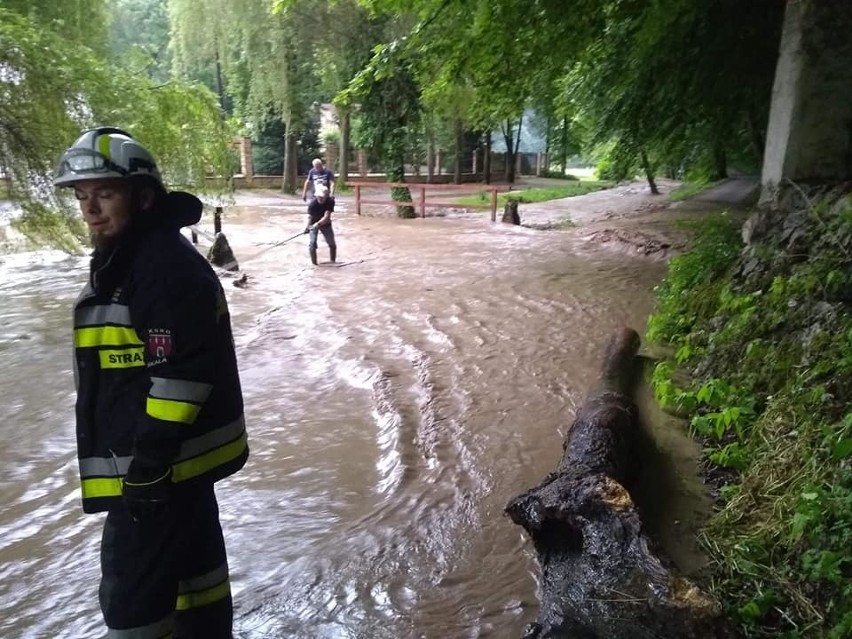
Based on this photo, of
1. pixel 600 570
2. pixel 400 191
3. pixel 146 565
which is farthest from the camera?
pixel 400 191

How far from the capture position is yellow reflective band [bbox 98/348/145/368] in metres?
2.25

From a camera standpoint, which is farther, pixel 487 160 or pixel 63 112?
pixel 487 160

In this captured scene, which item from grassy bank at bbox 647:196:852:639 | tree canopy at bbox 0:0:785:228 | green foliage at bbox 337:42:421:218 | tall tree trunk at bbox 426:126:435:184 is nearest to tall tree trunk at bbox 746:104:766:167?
tree canopy at bbox 0:0:785:228

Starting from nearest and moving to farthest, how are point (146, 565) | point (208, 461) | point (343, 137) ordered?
point (146, 565) < point (208, 461) < point (343, 137)

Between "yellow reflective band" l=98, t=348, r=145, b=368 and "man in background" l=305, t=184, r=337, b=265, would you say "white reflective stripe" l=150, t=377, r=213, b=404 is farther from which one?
"man in background" l=305, t=184, r=337, b=265

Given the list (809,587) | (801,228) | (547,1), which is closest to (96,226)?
(809,587)

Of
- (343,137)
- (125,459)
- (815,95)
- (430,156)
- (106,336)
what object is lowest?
(125,459)

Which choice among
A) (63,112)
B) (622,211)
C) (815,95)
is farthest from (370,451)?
(622,211)

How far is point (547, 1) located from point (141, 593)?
26.4ft

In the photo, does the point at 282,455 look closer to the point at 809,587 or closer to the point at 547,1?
the point at 809,587

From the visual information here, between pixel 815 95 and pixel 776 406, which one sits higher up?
pixel 815 95

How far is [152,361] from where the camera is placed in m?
2.21

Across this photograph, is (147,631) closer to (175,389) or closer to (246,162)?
(175,389)

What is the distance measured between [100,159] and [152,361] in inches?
27.3
